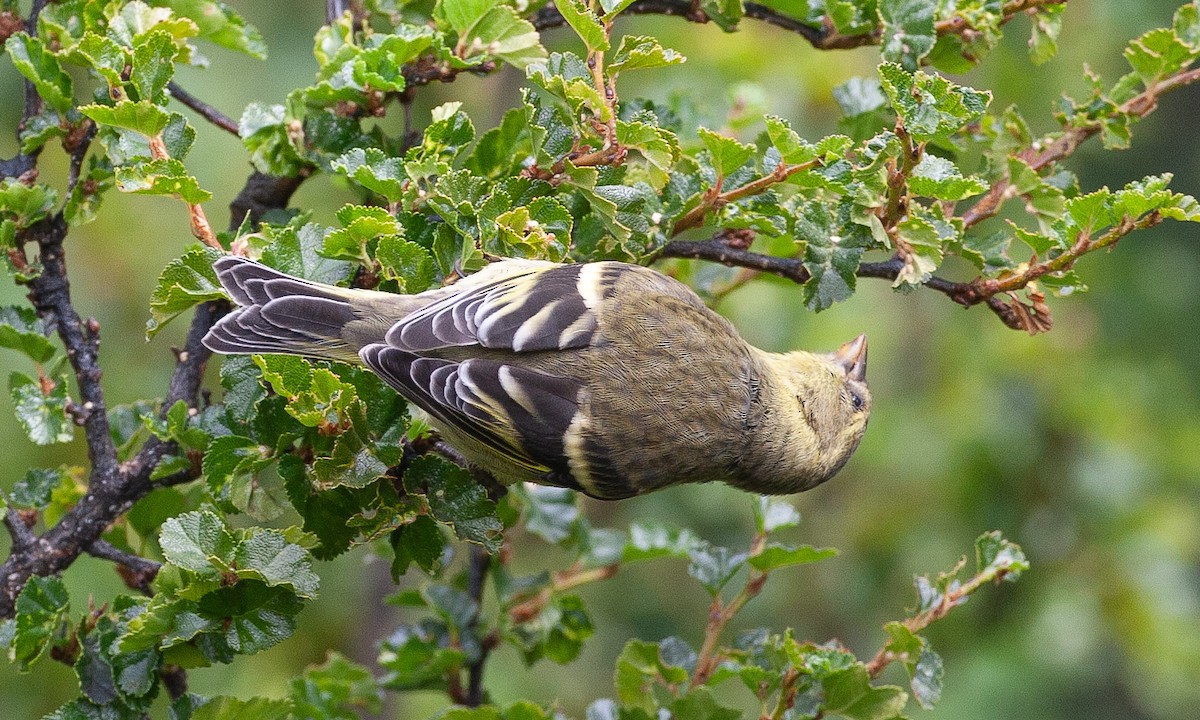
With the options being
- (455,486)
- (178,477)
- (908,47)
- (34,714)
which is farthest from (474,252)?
(34,714)

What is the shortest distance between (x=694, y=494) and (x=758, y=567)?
8.89ft

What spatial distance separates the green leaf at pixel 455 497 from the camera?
2.06 meters

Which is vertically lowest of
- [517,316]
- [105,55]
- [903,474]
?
[903,474]

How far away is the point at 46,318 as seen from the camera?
2264mm

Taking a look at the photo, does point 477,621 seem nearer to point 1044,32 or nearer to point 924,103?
point 924,103

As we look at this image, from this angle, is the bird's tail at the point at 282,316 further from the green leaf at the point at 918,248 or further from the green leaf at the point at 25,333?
the green leaf at the point at 918,248

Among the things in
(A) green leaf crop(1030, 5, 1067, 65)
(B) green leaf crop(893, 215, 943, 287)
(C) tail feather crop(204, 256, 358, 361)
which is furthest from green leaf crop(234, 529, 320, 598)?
(A) green leaf crop(1030, 5, 1067, 65)

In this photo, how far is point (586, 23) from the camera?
192 centimetres

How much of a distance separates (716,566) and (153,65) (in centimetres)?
145

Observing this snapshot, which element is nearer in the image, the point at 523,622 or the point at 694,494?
the point at 523,622

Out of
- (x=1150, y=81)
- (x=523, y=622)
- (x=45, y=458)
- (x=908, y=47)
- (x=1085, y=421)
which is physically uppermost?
(x=908, y=47)

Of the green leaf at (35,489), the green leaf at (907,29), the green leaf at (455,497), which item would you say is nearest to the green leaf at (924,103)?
the green leaf at (907,29)

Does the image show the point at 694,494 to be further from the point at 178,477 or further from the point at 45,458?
the point at 178,477

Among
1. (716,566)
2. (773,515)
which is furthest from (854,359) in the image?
(716,566)
